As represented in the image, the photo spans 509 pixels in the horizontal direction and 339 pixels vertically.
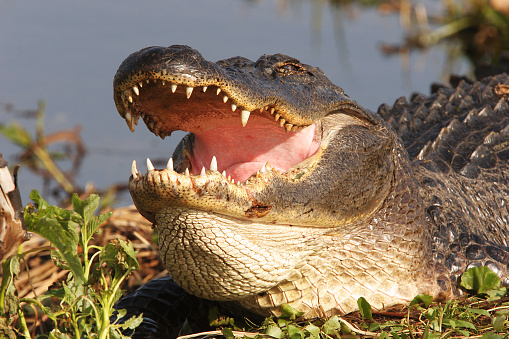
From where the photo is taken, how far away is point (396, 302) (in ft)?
10.0

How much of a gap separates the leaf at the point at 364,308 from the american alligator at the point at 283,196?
2.3 inches

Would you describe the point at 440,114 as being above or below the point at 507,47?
below

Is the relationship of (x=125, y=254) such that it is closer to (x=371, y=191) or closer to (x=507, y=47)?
(x=371, y=191)

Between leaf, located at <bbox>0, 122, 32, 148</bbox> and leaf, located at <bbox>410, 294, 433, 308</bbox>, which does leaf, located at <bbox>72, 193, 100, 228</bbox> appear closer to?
leaf, located at <bbox>410, 294, 433, 308</bbox>

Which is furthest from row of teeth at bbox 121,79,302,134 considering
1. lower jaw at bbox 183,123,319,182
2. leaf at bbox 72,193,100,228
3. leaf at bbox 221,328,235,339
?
leaf at bbox 221,328,235,339

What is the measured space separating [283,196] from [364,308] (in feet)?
2.49

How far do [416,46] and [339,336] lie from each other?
28.5ft

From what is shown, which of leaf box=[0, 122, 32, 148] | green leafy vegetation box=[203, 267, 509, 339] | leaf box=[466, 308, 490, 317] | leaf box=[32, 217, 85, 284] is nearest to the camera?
leaf box=[32, 217, 85, 284]

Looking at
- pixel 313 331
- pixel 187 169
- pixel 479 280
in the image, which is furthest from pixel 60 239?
pixel 479 280

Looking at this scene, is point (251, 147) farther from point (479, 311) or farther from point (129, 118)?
point (479, 311)

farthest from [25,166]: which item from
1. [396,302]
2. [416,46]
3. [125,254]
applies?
[416,46]

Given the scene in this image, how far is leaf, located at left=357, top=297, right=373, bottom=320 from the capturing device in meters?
2.89

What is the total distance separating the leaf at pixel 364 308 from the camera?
2.89 metres

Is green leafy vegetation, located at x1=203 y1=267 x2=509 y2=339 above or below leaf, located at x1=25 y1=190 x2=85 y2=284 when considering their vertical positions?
below
